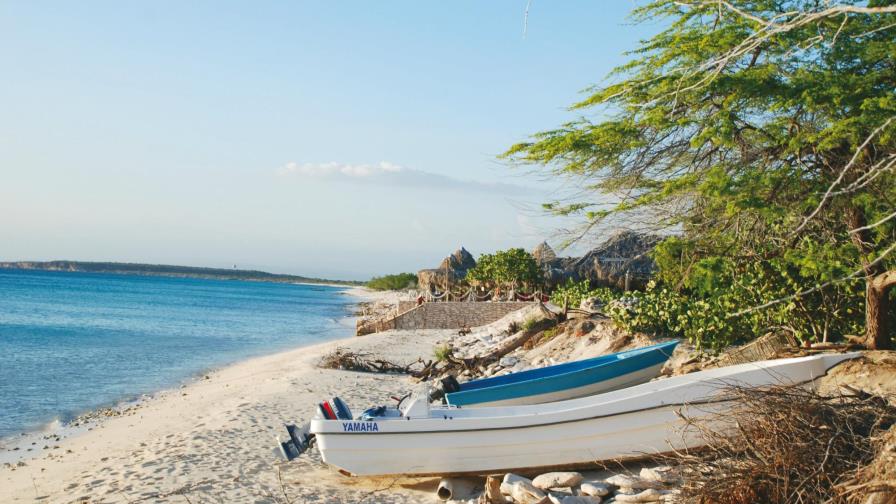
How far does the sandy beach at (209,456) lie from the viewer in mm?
7289

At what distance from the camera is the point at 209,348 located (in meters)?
25.4

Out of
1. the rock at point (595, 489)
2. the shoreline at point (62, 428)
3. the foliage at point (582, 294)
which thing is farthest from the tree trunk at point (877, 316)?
the shoreline at point (62, 428)

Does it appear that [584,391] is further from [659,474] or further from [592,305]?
[592,305]

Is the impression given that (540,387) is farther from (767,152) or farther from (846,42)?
(846,42)

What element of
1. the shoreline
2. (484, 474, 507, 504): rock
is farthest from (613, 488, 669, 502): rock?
the shoreline

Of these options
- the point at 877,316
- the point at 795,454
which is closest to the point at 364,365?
the point at 877,316

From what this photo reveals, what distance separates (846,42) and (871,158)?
151 centimetres

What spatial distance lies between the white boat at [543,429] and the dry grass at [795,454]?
952 mm

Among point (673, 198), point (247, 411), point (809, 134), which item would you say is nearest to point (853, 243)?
point (809, 134)

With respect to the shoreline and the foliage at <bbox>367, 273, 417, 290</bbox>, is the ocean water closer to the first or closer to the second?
the shoreline

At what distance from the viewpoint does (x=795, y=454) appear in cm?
488

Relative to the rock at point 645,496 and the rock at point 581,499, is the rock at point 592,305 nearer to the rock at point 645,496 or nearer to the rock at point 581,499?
the rock at point 581,499

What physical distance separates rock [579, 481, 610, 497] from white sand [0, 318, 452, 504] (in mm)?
1520

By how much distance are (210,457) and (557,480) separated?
14.3 ft
